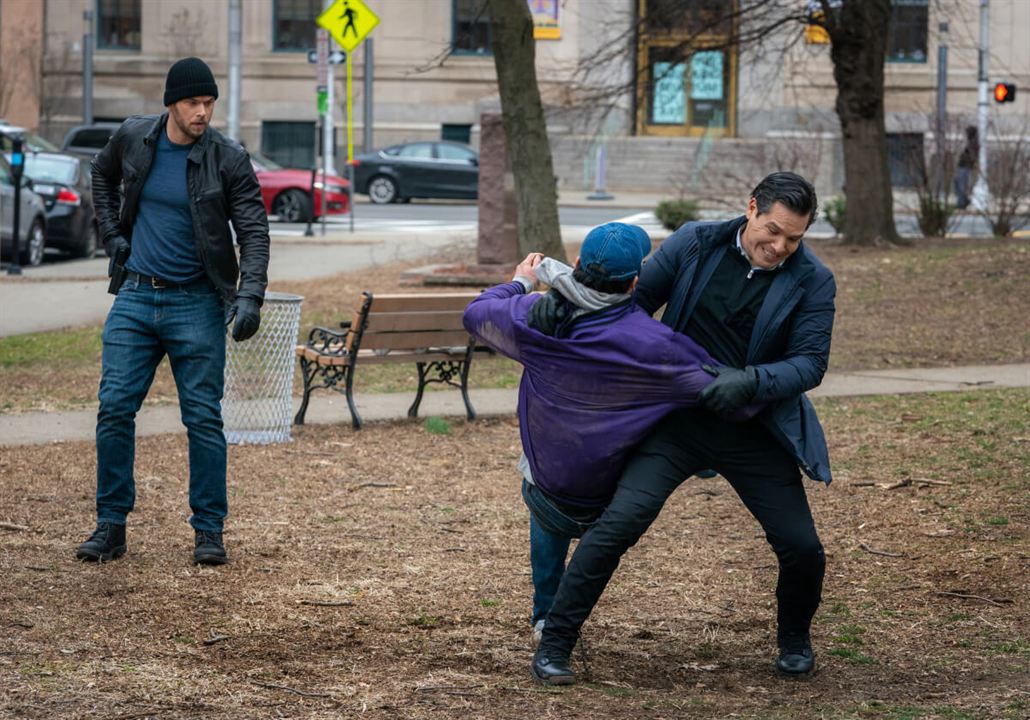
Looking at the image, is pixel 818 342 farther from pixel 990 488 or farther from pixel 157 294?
pixel 990 488

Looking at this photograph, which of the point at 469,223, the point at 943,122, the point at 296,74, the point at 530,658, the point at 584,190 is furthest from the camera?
the point at 296,74

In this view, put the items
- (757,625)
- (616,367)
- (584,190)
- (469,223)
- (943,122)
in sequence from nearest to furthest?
(616,367)
(757,625)
(943,122)
(469,223)
(584,190)

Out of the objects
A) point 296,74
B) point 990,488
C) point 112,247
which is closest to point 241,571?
point 112,247

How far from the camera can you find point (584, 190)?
42.4 meters

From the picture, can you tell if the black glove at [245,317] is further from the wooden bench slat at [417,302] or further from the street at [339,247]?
the street at [339,247]

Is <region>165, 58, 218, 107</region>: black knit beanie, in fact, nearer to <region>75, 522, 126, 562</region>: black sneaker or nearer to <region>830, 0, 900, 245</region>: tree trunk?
<region>75, 522, 126, 562</region>: black sneaker

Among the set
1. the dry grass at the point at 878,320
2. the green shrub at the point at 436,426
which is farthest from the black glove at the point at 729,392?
the dry grass at the point at 878,320

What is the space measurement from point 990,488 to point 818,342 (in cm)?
355

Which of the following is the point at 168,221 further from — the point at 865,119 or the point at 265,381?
the point at 865,119

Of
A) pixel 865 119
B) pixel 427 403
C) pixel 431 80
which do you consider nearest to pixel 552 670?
pixel 427 403

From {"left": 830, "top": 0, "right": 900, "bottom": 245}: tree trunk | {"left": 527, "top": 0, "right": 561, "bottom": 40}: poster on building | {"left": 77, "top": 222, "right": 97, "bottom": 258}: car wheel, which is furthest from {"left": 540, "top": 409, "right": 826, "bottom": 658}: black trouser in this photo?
{"left": 527, "top": 0, "right": 561, "bottom": 40}: poster on building

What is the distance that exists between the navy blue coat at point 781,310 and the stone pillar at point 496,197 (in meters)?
12.7

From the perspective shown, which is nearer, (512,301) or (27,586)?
(512,301)

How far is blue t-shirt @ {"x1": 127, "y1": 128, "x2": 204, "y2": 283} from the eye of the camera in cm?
632
